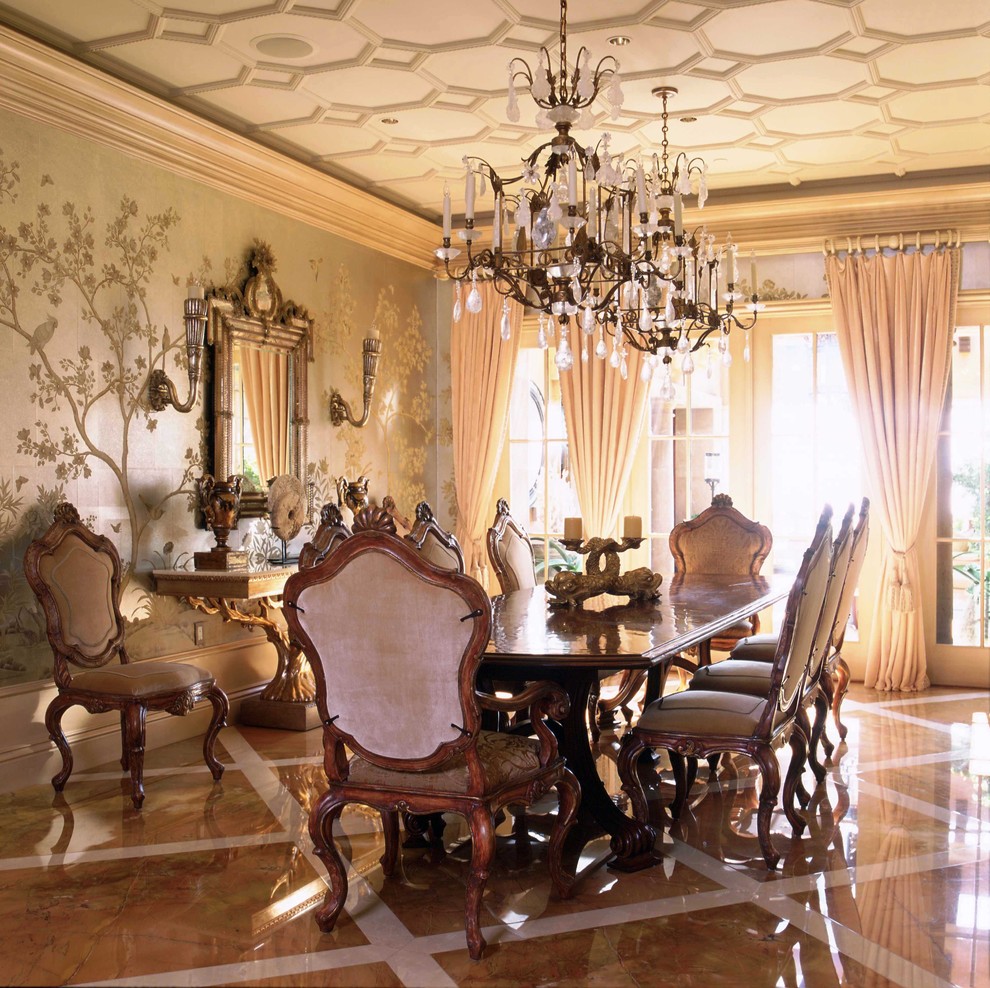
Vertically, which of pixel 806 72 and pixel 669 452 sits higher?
pixel 806 72

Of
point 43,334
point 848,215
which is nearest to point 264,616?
point 43,334

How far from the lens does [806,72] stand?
459 cm

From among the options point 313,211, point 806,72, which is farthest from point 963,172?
point 313,211

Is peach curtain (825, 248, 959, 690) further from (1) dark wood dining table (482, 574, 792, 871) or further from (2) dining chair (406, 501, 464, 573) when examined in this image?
(2) dining chair (406, 501, 464, 573)

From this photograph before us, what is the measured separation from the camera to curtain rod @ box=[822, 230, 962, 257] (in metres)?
6.28

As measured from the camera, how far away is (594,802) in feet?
11.5

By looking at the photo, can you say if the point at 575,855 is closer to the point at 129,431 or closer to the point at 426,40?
the point at 129,431

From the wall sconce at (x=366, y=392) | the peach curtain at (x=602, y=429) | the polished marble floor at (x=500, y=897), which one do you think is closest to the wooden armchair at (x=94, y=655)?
the polished marble floor at (x=500, y=897)

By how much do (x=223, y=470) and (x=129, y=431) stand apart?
590 millimetres

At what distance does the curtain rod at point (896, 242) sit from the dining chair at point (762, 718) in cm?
358

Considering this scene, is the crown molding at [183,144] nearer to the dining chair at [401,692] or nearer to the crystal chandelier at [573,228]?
the crystal chandelier at [573,228]

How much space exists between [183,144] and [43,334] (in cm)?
125

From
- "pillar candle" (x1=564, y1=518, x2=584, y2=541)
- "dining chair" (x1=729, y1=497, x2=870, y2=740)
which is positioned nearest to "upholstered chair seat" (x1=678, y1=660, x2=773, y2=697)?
"dining chair" (x1=729, y1=497, x2=870, y2=740)

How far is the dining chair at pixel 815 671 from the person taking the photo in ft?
12.3
